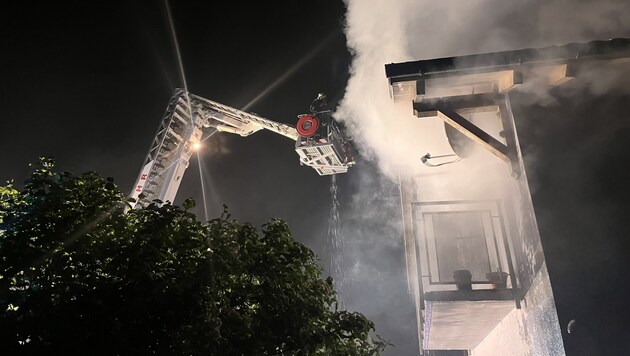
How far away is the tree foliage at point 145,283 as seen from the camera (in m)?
3.91

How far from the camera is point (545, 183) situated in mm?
5965

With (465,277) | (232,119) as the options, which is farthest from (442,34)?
(232,119)

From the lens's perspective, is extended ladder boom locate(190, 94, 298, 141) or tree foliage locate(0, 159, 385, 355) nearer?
tree foliage locate(0, 159, 385, 355)

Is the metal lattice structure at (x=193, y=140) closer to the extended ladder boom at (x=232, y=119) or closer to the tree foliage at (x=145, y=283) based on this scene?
the extended ladder boom at (x=232, y=119)

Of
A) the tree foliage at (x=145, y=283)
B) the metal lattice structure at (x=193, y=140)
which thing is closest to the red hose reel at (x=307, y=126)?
the metal lattice structure at (x=193, y=140)

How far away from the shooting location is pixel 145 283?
13.8ft

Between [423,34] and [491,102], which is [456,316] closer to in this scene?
[491,102]

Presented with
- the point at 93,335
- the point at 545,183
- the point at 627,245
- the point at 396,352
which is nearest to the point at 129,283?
the point at 93,335

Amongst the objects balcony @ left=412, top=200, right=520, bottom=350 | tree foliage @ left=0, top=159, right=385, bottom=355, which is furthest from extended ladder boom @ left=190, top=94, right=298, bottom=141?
tree foliage @ left=0, top=159, right=385, bottom=355

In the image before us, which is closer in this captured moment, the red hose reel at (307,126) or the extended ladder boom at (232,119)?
the extended ladder boom at (232,119)

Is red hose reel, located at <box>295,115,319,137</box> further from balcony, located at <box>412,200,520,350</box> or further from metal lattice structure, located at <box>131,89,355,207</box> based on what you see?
balcony, located at <box>412,200,520,350</box>

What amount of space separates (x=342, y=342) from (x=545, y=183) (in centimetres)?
357

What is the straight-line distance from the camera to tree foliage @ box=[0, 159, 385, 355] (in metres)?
3.91

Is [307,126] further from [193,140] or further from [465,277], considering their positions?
[465,277]
